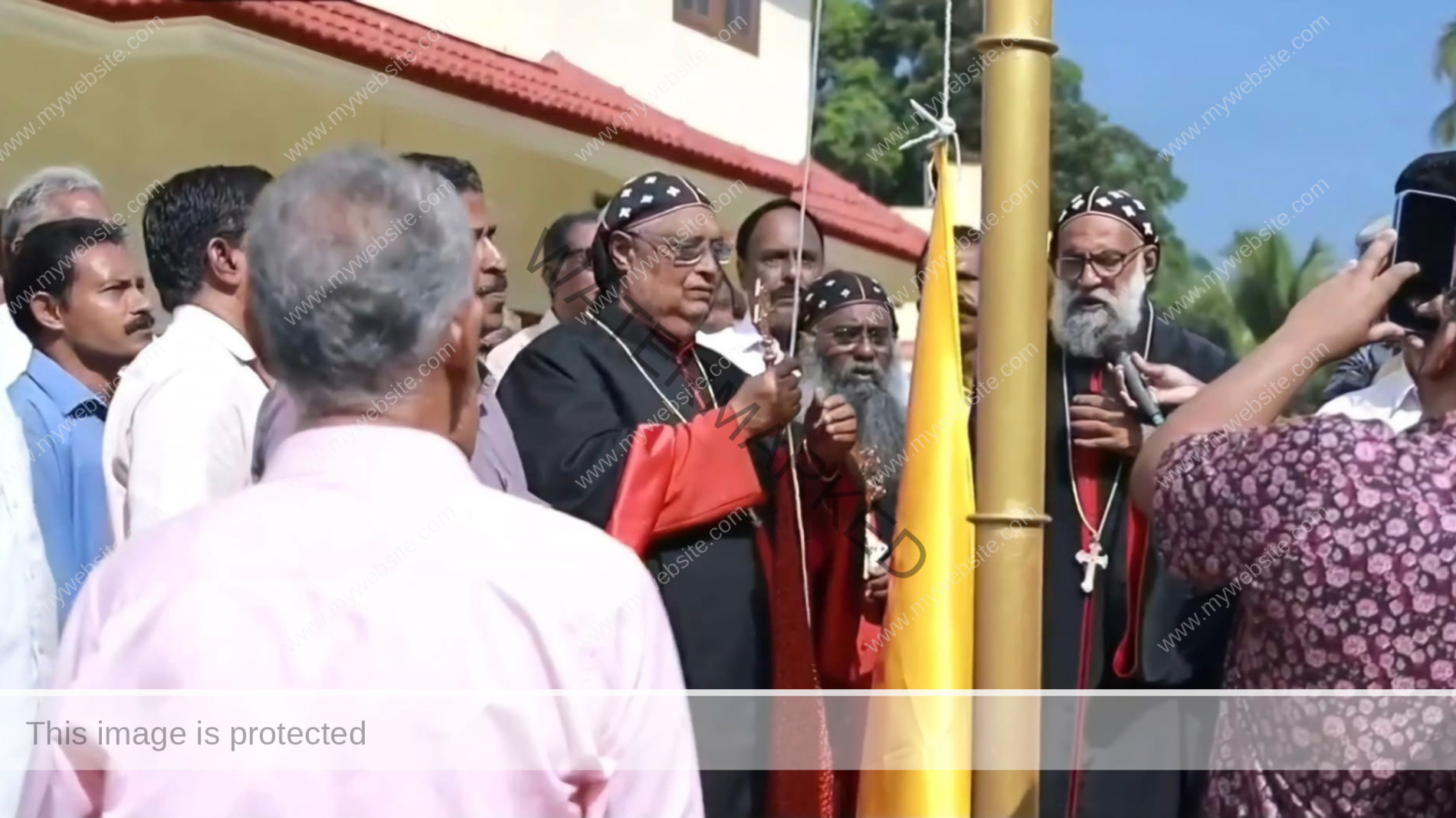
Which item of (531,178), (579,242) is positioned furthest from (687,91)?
(579,242)

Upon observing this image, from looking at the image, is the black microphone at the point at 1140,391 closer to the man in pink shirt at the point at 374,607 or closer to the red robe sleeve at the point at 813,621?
the red robe sleeve at the point at 813,621

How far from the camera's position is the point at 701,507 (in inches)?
160

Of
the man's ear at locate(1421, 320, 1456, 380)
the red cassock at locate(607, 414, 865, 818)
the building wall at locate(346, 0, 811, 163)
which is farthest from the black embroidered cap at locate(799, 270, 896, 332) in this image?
the building wall at locate(346, 0, 811, 163)

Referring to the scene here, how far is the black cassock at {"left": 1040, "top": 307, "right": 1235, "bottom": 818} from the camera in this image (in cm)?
394

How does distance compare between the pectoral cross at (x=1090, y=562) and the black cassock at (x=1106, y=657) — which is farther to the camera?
the pectoral cross at (x=1090, y=562)

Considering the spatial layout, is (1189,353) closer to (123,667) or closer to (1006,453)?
(1006,453)

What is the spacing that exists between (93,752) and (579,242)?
3.87m

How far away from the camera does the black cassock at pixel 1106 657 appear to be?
394 centimetres

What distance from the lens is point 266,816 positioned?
181 centimetres

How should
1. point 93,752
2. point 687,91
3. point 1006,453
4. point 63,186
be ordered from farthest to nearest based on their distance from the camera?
1. point 687,91
2. point 63,186
3. point 1006,453
4. point 93,752

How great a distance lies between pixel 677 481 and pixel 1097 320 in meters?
1.05

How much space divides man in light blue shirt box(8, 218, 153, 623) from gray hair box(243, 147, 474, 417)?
2.37m

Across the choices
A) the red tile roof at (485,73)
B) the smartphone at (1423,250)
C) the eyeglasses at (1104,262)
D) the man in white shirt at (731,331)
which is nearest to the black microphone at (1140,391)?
the eyeglasses at (1104,262)

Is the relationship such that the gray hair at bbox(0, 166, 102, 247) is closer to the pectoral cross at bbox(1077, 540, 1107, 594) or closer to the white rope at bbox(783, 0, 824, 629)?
the white rope at bbox(783, 0, 824, 629)
